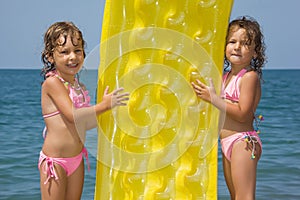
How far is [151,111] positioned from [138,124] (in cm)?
10

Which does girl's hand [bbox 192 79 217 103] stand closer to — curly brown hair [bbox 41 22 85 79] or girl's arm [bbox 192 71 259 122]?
girl's arm [bbox 192 71 259 122]

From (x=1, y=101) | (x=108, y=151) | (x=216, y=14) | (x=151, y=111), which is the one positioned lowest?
(x=1, y=101)

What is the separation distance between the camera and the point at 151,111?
10.4 ft

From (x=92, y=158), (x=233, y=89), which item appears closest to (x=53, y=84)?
(x=233, y=89)

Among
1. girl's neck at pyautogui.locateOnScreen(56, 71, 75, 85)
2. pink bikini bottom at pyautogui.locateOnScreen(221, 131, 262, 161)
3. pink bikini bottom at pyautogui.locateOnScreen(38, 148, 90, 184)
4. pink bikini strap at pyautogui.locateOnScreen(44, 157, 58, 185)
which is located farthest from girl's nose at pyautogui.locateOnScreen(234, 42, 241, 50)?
pink bikini strap at pyautogui.locateOnScreen(44, 157, 58, 185)

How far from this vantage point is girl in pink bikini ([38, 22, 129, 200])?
3.07 metres

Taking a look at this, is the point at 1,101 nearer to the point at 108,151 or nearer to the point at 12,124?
the point at 12,124

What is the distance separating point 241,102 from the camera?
3.19m

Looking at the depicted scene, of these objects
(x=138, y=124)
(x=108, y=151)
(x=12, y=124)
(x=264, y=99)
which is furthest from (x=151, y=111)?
(x=264, y=99)

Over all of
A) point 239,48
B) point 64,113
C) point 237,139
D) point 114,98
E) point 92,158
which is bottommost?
point 92,158

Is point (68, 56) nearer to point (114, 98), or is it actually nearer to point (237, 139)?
point (114, 98)

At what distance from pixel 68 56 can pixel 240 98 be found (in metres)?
0.99

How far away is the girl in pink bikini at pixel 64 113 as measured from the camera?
3070mm

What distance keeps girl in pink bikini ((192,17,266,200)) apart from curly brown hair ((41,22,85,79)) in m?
0.70
